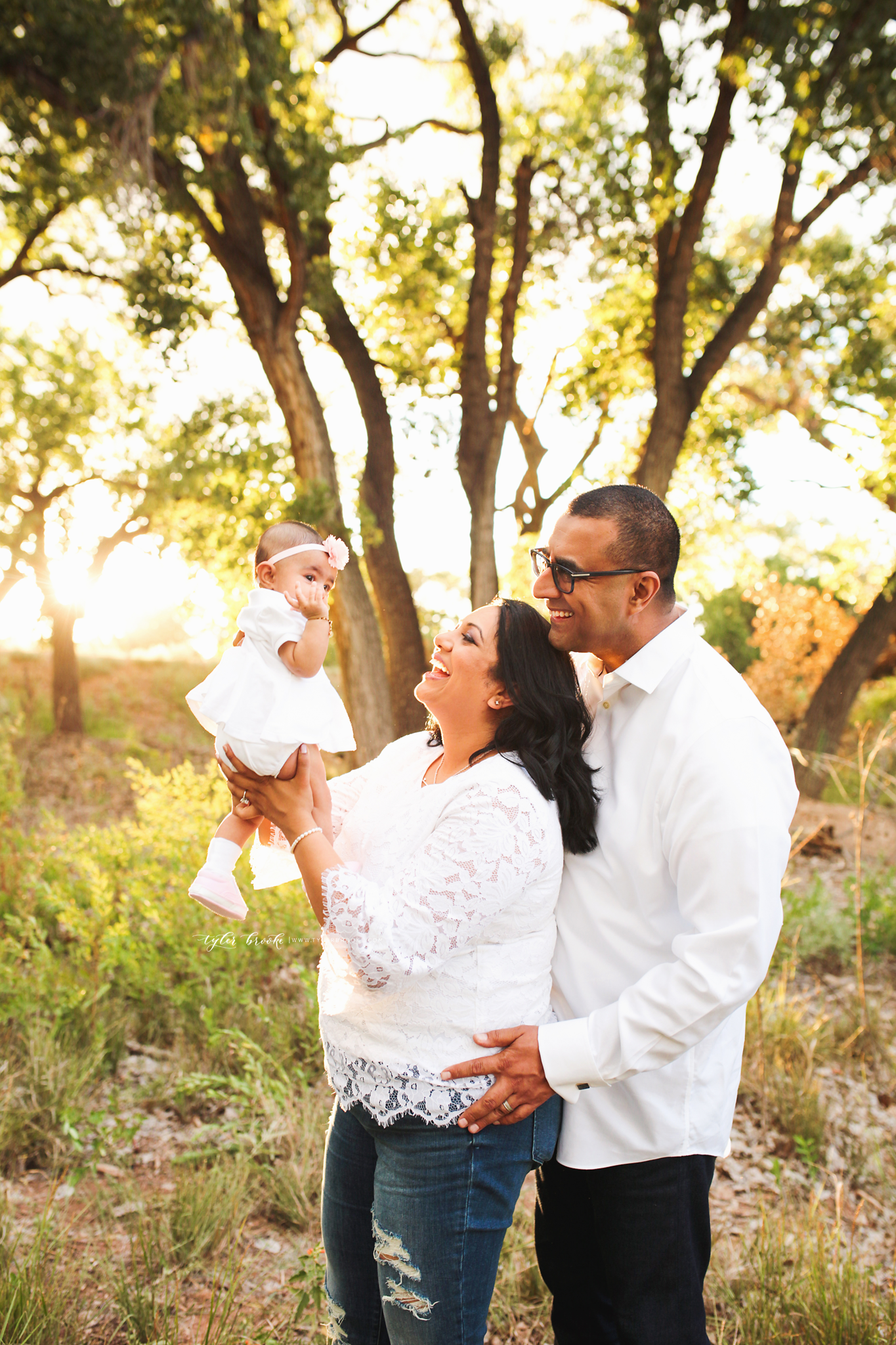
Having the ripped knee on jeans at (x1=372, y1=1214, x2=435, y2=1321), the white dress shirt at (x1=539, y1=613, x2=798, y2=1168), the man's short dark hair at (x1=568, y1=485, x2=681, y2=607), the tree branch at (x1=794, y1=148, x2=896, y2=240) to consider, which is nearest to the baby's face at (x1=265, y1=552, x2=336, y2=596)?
the man's short dark hair at (x1=568, y1=485, x2=681, y2=607)

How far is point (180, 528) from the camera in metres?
9.20

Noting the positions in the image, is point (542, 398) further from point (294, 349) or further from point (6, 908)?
point (6, 908)

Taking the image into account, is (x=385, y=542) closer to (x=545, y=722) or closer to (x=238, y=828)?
(x=238, y=828)

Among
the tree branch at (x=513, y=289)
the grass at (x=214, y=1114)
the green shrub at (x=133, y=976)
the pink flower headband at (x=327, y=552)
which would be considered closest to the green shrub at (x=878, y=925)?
the grass at (x=214, y=1114)

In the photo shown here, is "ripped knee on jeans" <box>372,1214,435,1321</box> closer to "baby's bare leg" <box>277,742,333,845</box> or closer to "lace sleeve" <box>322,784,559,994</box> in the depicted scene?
"lace sleeve" <box>322,784,559,994</box>

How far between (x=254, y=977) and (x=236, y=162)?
608cm

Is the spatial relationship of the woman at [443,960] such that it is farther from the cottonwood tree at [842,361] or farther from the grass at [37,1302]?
the cottonwood tree at [842,361]

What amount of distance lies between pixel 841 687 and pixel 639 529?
9.10 m

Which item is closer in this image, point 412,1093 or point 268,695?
point 412,1093

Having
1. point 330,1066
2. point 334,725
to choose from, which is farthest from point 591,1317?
point 334,725

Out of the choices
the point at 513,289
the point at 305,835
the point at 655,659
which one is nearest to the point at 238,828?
the point at 305,835

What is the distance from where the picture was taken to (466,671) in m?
1.98

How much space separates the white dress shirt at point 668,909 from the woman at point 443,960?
8cm

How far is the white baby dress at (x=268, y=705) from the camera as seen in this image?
2064 mm
